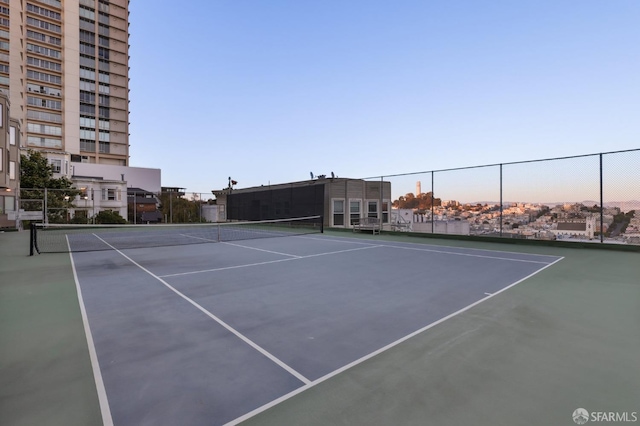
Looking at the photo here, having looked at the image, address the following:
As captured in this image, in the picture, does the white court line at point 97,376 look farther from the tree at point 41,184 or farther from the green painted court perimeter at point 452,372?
the tree at point 41,184

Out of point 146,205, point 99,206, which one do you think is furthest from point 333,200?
point 146,205

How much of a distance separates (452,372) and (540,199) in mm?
12281

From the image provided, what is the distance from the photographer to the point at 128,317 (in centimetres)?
430

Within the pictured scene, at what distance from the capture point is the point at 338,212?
71.9 ft

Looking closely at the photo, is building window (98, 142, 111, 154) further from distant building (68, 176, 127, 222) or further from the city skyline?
the city skyline

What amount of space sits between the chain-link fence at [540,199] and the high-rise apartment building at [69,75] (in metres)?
54.3

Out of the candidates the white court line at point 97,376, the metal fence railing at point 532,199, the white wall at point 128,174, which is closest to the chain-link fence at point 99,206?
the metal fence railing at point 532,199

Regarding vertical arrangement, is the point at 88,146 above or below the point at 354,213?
above

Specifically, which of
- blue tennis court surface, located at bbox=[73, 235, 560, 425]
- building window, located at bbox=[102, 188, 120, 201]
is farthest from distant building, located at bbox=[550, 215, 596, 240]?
building window, located at bbox=[102, 188, 120, 201]

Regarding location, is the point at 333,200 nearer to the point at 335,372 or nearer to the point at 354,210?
the point at 354,210

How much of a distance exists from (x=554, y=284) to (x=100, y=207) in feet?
173

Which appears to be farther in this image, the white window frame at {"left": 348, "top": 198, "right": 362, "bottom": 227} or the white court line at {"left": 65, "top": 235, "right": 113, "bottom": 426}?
the white window frame at {"left": 348, "top": 198, "right": 362, "bottom": 227}

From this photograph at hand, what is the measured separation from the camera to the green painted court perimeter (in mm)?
2193

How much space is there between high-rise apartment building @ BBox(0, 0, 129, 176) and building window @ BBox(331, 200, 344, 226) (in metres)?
46.4
